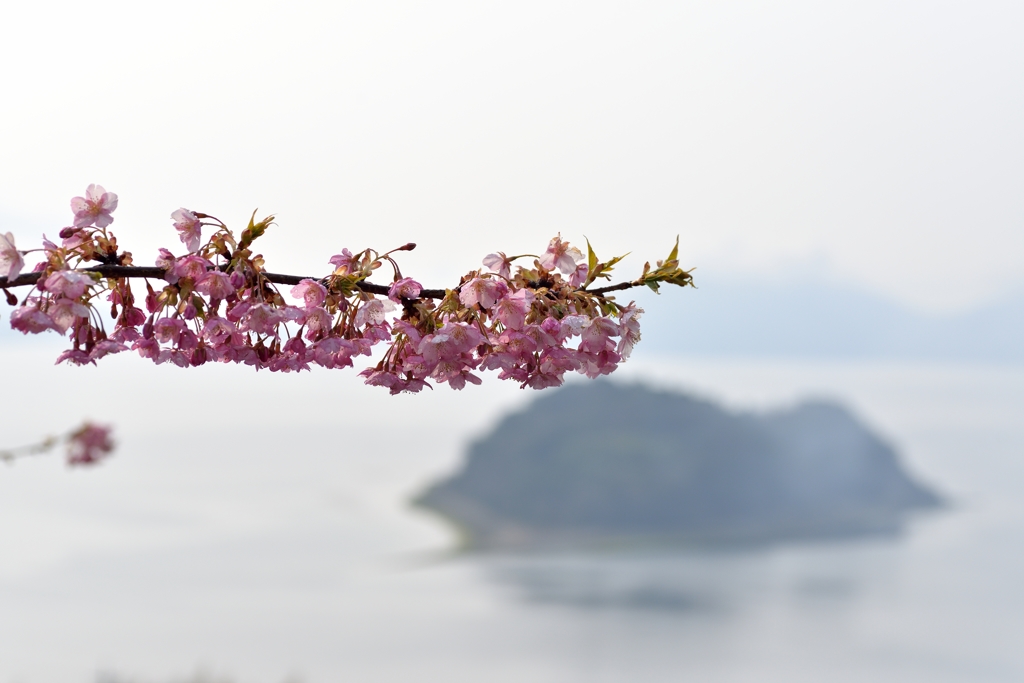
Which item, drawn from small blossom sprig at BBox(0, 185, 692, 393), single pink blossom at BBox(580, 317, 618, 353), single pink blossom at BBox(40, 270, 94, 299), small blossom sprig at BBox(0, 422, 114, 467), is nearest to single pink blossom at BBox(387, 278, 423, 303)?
small blossom sprig at BBox(0, 185, 692, 393)

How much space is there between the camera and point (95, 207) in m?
0.87

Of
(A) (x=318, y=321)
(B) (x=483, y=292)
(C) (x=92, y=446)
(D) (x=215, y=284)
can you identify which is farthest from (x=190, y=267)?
(C) (x=92, y=446)

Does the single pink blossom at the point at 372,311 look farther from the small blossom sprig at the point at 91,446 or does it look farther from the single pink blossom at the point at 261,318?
the small blossom sprig at the point at 91,446

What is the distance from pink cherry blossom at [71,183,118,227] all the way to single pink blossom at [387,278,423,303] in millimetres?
307

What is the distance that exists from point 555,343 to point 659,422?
21.7 ft

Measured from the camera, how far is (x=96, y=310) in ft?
2.77

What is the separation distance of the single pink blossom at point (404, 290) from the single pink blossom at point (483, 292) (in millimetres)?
50

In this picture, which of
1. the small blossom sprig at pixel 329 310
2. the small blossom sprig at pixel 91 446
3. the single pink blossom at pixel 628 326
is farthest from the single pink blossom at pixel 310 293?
the small blossom sprig at pixel 91 446

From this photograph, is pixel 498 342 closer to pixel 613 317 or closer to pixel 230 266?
pixel 613 317

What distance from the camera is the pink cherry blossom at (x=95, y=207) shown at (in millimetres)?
862

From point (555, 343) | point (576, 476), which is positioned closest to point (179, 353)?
point (555, 343)

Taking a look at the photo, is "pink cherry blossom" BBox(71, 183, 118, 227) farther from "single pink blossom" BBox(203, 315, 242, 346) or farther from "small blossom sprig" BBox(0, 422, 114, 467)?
"small blossom sprig" BBox(0, 422, 114, 467)

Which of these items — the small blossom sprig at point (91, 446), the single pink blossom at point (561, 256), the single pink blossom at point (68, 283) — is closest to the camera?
the single pink blossom at point (68, 283)

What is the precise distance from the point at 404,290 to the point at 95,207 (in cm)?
34
